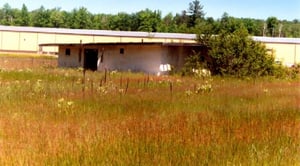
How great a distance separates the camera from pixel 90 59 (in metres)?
37.3

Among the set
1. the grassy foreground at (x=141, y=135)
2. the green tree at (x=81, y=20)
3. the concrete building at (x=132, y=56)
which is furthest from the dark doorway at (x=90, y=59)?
the green tree at (x=81, y=20)

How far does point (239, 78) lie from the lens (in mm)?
26547

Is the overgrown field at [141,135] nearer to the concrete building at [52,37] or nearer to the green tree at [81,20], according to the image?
the concrete building at [52,37]

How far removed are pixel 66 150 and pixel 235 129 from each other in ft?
9.05

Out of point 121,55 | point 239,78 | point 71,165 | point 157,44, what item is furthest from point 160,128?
point 121,55

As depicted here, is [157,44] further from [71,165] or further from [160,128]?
[71,165]

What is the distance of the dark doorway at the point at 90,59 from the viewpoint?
37.0m

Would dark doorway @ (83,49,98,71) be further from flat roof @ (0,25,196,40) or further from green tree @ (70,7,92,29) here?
green tree @ (70,7,92,29)

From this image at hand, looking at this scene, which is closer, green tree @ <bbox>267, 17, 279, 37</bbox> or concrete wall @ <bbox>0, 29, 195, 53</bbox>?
concrete wall @ <bbox>0, 29, 195, 53</bbox>

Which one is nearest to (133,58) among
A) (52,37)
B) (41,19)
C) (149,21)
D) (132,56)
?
(132,56)

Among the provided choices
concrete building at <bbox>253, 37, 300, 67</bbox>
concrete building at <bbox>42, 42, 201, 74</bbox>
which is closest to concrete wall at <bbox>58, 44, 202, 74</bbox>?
concrete building at <bbox>42, 42, 201, 74</bbox>

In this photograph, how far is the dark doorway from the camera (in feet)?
121

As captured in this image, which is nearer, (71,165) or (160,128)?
(71,165)

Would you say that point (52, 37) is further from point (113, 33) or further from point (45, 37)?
point (113, 33)
